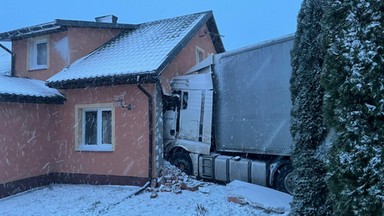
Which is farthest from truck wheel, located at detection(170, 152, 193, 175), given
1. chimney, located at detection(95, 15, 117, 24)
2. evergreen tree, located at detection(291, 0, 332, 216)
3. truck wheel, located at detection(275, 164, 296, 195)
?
chimney, located at detection(95, 15, 117, 24)

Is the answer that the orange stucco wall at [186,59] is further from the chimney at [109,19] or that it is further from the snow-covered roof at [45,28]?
the chimney at [109,19]

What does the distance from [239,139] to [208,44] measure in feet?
23.8

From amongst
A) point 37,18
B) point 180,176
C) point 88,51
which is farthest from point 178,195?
point 37,18

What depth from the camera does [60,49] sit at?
40.1 ft

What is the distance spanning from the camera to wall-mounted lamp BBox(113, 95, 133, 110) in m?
9.88

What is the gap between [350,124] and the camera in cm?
346

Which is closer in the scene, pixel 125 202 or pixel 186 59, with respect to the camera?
pixel 125 202

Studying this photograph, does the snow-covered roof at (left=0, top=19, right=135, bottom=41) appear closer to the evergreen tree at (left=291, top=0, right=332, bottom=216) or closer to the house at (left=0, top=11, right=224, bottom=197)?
the house at (left=0, top=11, right=224, bottom=197)

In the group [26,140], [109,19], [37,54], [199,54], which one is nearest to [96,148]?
[26,140]

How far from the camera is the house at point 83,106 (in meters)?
9.64

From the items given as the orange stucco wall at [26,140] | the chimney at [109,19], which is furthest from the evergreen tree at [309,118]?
the chimney at [109,19]

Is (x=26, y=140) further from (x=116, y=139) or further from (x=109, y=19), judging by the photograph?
(x=109, y=19)

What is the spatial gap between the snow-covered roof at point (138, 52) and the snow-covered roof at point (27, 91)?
381 mm

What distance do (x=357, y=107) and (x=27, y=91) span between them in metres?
9.22
